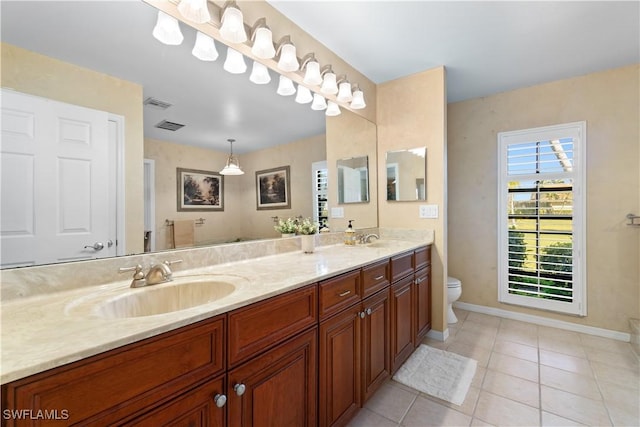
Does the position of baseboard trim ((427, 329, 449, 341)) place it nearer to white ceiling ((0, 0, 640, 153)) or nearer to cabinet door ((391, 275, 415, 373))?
cabinet door ((391, 275, 415, 373))

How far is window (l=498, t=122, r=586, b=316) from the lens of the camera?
8.37 ft

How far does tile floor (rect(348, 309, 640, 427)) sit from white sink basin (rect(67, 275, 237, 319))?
1104 mm

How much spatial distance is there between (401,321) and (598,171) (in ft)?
7.64

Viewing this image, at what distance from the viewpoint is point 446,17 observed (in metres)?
1.77

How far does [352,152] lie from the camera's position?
2.50 m


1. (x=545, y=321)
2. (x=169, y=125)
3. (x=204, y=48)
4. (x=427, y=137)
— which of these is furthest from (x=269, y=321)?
(x=545, y=321)

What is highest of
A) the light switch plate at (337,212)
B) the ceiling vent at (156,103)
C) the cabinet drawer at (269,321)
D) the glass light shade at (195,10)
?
the glass light shade at (195,10)

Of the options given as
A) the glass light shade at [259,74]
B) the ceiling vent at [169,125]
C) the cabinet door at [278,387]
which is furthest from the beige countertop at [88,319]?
the glass light shade at [259,74]

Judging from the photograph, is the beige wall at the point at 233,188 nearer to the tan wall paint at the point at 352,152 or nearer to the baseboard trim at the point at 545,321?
the tan wall paint at the point at 352,152

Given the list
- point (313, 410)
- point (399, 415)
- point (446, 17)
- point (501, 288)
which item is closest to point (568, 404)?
point (399, 415)

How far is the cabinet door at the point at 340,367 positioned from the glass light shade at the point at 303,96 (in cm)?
144

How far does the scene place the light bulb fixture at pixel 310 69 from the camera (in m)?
1.83

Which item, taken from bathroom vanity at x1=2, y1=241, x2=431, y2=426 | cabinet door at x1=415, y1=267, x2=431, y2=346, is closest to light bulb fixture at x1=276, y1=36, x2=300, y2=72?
bathroom vanity at x1=2, y1=241, x2=431, y2=426

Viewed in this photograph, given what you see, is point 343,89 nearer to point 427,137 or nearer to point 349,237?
point 427,137
